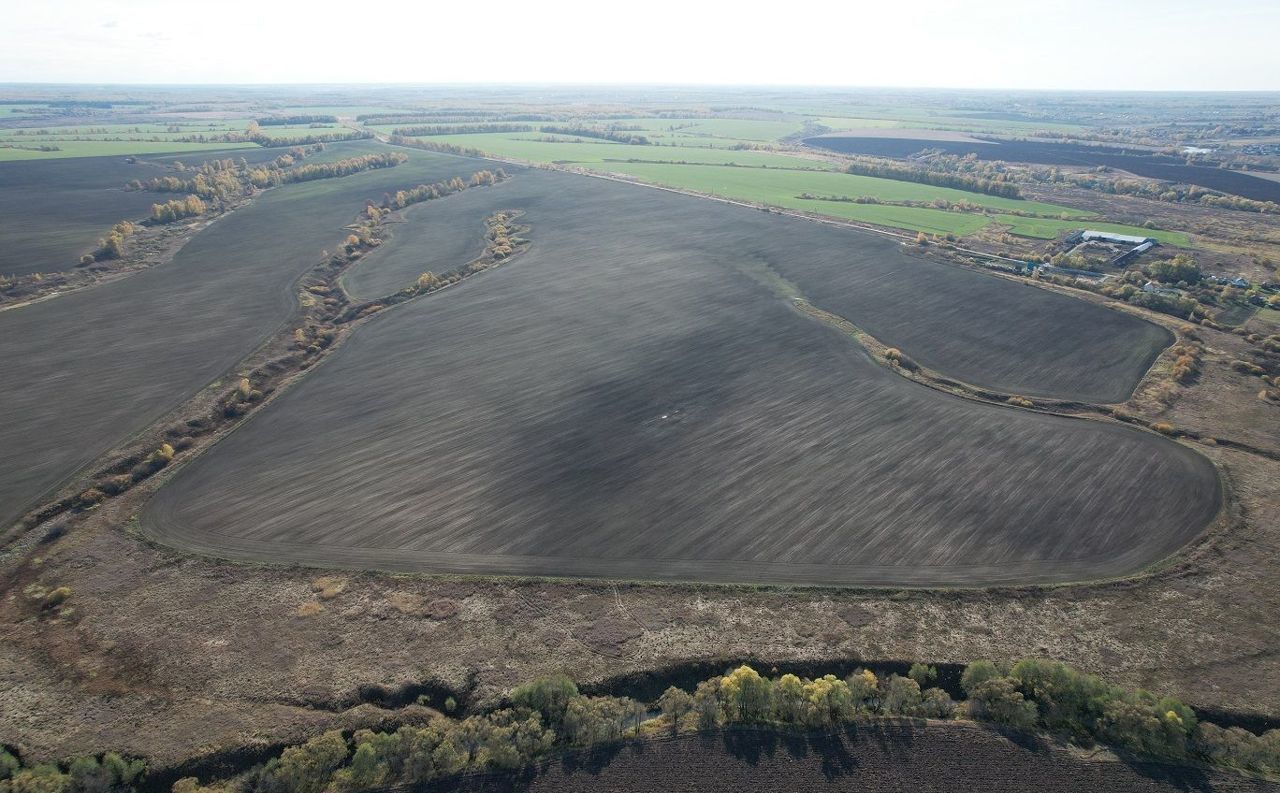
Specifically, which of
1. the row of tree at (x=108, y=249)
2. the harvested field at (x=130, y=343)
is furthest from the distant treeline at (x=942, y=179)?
the row of tree at (x=108, y=249)

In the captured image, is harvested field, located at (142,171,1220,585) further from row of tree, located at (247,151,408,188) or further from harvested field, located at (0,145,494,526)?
row of tree, located at (247,151,408,188)

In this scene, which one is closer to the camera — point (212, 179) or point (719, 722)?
point (719, 722)

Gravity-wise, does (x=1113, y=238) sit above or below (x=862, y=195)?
below

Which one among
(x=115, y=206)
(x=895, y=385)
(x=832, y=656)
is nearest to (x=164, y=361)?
(x=832, y=656)

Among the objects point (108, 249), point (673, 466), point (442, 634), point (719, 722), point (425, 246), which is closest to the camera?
point (719, 722)

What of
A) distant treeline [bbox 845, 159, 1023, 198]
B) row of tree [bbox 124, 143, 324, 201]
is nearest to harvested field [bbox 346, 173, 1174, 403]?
row of tree [bbox 124, 143, 324, 201]

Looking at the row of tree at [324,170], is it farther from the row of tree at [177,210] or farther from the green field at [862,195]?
the green field at [862,195]

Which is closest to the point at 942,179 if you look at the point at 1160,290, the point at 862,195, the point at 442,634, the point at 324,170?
Answer: the point at 862,195

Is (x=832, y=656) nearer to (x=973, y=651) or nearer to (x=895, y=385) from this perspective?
(x=973, y=651)

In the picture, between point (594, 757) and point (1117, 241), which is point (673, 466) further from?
point (1117, 241)
